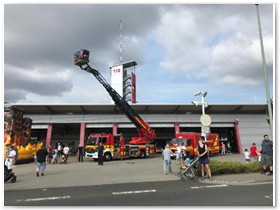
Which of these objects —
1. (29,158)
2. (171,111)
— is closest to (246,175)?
(29,158)

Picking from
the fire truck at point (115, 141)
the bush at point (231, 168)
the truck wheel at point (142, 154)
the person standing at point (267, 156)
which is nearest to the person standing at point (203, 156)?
the bush at point (231, 168)

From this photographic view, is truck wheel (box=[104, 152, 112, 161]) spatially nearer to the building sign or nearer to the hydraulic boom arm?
the hydraulic boom arm

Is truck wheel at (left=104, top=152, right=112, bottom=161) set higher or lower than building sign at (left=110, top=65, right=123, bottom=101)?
lower

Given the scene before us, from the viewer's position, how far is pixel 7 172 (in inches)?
434

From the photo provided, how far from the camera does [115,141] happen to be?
23.3 m

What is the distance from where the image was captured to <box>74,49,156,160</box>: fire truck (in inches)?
816

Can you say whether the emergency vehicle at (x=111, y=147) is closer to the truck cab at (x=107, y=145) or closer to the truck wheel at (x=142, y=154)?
the truck cab at (x=107, y=145)

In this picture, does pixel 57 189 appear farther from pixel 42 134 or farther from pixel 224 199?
pixel 42 134

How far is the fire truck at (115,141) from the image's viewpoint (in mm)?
20727

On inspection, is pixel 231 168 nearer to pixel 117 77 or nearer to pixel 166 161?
pixel 166 161

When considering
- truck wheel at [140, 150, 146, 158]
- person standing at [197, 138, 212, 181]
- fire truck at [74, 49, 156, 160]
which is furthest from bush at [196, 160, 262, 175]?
truck wheel at [140, 150, 146, 158]

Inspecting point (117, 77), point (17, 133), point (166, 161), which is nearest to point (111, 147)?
→ point (17, 133)

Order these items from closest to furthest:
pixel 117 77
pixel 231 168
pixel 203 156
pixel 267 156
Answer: pixel 203 156
pixel 267 156
pixel 231 168
pixel 117 77

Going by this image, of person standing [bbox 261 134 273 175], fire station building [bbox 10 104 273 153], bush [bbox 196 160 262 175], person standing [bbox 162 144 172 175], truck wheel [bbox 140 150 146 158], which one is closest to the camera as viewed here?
person standing [bbox 261 134 273 175]
